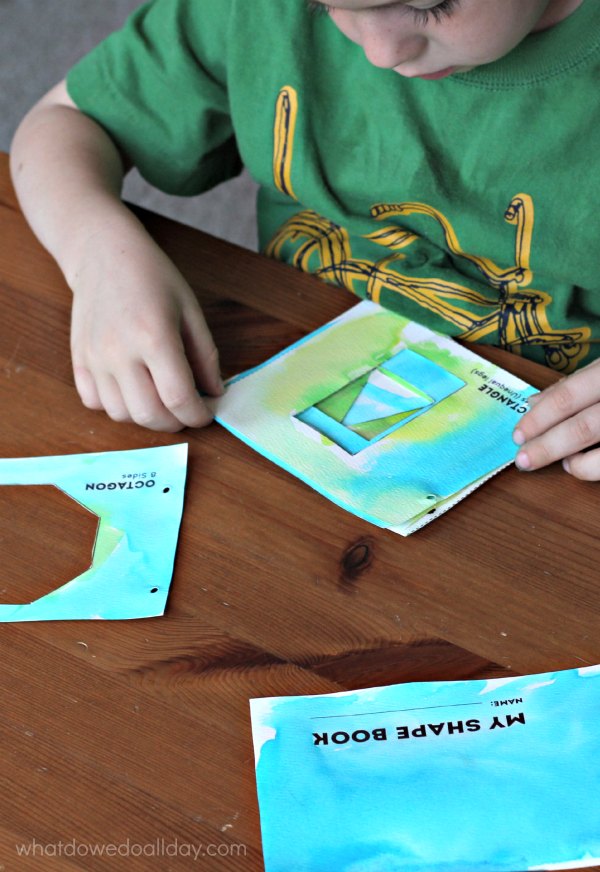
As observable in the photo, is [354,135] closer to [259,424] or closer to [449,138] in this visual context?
[449,138]

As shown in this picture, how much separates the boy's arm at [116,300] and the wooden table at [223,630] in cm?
2

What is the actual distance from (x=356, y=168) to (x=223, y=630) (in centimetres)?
47

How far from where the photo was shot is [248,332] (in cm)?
78

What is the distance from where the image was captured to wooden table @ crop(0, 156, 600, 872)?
481mm

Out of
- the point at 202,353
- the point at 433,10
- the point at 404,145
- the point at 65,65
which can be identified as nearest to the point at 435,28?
the point at 433,10

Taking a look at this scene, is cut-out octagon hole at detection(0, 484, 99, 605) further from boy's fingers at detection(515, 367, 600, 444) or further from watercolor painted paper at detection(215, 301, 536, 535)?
boy's fingers at detection(515, 367, 600, 444)

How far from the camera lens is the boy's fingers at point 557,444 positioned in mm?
664

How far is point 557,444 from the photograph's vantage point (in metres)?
0.66

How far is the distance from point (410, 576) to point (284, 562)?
78 millimetres

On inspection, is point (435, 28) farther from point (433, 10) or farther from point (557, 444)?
point (557, 444)

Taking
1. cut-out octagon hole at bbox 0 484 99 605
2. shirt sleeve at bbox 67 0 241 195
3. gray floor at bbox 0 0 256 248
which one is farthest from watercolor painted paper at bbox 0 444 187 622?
gray floor at bbox 0 0 256 248

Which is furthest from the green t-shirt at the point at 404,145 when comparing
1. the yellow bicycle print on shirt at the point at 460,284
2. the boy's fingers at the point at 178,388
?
the boy's fingers at the point at 178,388

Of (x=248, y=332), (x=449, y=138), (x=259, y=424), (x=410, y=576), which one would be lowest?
(x=410, y=576)

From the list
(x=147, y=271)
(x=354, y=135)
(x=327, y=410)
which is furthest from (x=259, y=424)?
(x=354, y=135)
